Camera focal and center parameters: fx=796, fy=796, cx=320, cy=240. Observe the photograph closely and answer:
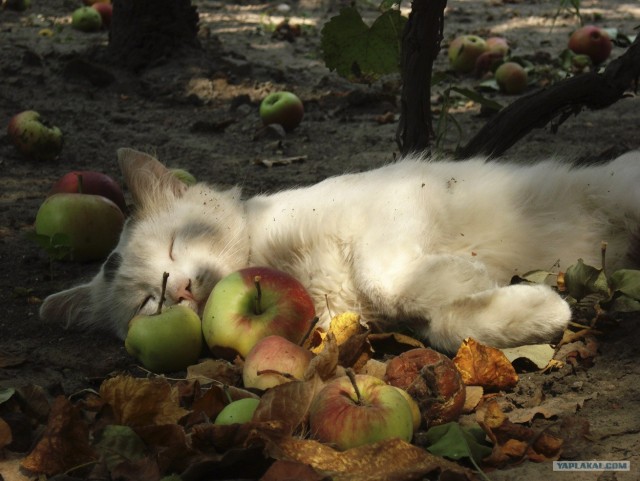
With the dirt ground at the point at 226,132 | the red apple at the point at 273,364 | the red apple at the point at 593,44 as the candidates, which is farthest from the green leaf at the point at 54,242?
the red apple at the point at 593,44

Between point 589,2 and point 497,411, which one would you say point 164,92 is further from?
point 589,2

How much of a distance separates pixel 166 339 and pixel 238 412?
27.2 inches

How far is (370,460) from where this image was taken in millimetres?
2004

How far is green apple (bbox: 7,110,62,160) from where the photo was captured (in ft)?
18.1

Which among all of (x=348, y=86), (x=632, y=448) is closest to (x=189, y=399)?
(x=632, y=448)

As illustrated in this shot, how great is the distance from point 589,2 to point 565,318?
Result: 8806 millimetres

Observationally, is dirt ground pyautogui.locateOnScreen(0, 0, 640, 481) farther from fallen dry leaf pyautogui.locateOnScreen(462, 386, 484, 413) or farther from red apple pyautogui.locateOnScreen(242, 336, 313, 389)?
red apple pyautogui.locateOnScreen(242, 336, 313, 389)

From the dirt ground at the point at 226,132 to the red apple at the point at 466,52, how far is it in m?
0.30

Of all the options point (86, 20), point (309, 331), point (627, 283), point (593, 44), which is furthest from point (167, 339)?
point (86, 20)

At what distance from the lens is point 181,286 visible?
320cm

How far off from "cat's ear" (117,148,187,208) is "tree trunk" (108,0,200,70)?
13.6ft

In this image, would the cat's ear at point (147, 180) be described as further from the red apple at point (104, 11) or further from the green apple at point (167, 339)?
the red apple at point (104, 11)

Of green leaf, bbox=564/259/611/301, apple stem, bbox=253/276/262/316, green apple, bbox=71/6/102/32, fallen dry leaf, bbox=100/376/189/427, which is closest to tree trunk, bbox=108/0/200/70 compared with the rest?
green apple, bbox=71/6/102/32

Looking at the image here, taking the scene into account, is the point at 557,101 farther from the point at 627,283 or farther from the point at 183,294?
the point at 183,294
